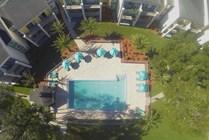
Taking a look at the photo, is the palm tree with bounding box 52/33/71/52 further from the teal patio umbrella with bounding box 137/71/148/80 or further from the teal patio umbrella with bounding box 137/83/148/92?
the teal patio umbrella with bounding box 137/83/148/92

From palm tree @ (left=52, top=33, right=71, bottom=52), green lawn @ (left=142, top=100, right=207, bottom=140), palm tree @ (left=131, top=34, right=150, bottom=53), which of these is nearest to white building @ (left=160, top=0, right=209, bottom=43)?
palm tree @ (left=131, top=34, right=150, bottom=53)

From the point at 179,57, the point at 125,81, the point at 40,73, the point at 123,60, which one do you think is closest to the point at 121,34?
the point at 123,60

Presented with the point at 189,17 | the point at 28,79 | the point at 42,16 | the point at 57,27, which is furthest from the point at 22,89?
the point at 189,17

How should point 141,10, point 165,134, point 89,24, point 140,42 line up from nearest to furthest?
point 141,10 → point 165,134 → point 89,24 → point 140,42

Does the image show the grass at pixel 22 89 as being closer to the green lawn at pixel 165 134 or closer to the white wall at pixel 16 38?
the white wall at pixel 16 38

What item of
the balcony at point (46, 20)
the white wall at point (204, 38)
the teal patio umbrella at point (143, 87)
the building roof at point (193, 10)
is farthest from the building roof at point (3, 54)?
the white wall at point (204, 38)

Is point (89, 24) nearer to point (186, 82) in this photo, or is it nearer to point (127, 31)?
point (127, 31)

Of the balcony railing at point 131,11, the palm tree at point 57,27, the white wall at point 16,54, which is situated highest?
the balcony railing at point 131,11

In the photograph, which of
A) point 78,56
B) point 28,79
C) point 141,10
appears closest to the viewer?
point 141,10
